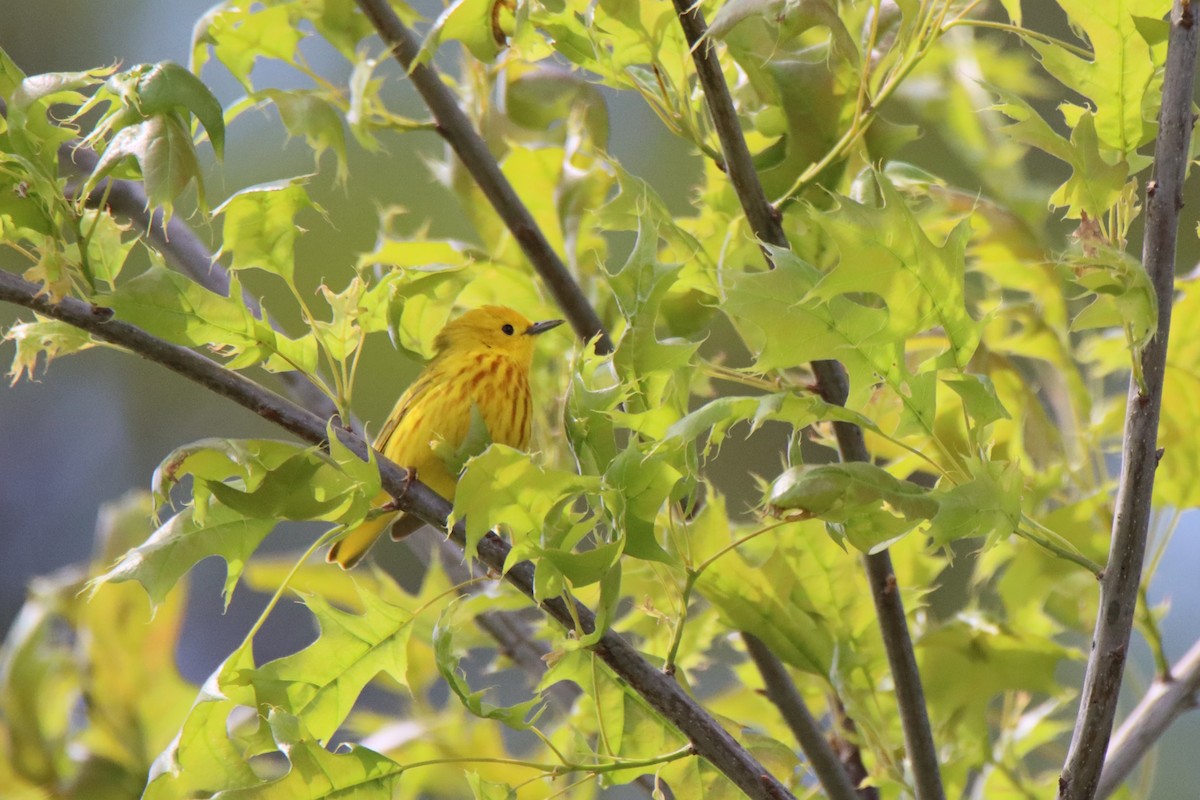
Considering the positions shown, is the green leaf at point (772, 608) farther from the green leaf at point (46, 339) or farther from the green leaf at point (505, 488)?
the green leaf at point (46, 339)

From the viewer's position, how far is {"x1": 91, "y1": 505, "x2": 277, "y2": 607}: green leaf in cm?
81

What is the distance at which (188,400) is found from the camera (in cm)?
493

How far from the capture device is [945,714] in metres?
1.19

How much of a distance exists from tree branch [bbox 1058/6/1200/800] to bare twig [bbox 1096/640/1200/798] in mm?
284

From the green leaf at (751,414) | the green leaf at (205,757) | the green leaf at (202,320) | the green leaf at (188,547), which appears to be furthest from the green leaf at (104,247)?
the green leaf at (751,414)

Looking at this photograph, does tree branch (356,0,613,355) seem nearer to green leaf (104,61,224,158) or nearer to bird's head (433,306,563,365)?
green leaf (104,61,224,158)

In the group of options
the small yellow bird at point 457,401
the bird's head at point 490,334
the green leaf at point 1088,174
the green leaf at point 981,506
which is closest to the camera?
the green leaf at point 981,506

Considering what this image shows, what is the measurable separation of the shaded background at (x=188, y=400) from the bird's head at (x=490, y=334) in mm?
1490

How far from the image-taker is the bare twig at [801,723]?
1.06 metres

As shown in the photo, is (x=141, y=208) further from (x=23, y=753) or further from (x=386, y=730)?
(x=386, y=730)

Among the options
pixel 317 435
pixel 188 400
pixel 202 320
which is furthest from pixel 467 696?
pixel 188 400

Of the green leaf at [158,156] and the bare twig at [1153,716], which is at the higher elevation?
the green leaf at [158,156]

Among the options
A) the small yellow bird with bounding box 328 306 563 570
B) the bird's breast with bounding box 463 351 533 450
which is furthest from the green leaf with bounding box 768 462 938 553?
the bird's breast with bounding box 463 351 533 450

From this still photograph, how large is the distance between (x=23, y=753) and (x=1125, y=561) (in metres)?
0.98
